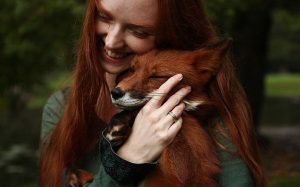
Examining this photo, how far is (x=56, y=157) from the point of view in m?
3.48

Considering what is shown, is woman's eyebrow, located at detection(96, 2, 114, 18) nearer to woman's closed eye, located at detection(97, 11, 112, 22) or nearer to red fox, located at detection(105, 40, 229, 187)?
woman's closed eye, located at detection(97, 11, 112, 22)

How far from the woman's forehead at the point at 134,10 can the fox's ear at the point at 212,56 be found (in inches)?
11.4

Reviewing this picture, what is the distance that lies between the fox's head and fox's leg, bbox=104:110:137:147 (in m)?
0.08

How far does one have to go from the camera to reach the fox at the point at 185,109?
2.97m

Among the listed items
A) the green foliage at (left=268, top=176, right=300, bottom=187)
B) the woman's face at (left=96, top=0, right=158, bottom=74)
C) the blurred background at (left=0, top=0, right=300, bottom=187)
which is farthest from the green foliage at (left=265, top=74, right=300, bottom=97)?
the woman's face at (left=96, top=0, right=158, bottom=74)

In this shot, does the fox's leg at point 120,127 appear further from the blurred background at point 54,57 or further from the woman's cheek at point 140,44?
the blurred background at point 54,57

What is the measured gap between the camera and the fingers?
3.03 meters

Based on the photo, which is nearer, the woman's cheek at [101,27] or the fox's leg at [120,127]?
the fox's leg at [120,127]

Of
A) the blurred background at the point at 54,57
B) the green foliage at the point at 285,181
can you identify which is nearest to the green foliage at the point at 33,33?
the blurred background at the point at 54,57

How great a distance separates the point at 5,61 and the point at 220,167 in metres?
7.63

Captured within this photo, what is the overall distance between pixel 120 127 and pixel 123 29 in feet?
1.65

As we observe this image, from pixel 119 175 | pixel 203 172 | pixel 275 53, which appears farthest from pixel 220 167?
pixel 275 53

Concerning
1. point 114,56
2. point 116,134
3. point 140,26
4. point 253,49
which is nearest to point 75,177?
point 116,134

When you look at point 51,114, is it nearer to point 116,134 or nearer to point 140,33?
point 116,134
